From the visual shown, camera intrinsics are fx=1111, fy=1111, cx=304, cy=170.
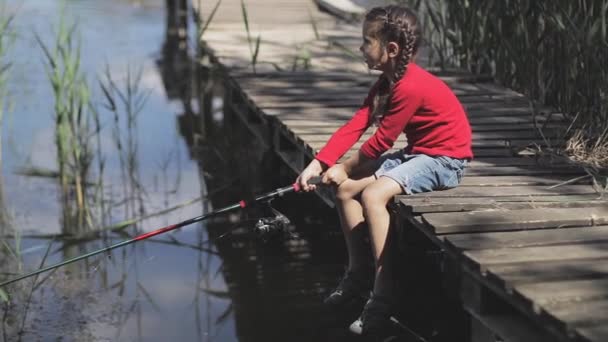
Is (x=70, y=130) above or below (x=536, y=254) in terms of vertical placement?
below

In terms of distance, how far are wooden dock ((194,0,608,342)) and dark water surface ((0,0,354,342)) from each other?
0.47 m

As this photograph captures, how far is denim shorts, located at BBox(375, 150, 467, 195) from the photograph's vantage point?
12.9ft

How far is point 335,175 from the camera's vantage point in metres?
3.97

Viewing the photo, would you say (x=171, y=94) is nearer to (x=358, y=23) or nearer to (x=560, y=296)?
(x=358, y=23)

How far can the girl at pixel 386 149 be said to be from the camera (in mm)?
3848

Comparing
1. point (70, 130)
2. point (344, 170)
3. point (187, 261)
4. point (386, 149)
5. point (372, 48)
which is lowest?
point (187, 261)

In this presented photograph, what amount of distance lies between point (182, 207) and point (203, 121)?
1.89 metres

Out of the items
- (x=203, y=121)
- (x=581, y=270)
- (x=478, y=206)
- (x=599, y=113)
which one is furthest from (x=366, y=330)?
(x=203, y=121)

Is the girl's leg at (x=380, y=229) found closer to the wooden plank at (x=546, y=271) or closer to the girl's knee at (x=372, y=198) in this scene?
the girl's knee at (x=372, y=198)

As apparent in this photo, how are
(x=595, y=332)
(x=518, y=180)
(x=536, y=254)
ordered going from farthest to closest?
(x=518, y=180) < (x=536, y=254) < (x=595, y=332)

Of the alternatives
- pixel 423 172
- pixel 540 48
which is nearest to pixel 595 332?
pixel 423 172

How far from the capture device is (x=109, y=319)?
15.5 feet

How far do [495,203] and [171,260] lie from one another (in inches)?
84.4

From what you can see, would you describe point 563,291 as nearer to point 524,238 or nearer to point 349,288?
point 524,238
